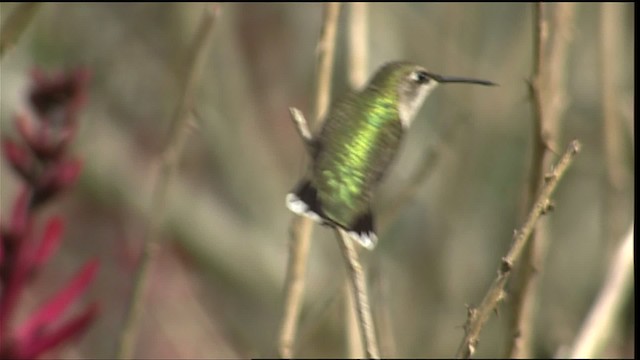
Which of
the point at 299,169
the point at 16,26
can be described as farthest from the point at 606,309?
the point at 299,169

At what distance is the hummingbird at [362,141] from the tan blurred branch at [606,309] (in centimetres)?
35

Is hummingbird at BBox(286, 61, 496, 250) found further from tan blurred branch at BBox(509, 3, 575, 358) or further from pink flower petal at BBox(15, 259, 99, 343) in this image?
pink flower petal at BBox(15, 259, 99, 343)

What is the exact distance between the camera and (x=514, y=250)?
28.0 inches

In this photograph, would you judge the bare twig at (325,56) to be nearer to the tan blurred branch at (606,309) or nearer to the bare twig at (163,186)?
the bare twig at (163,186)

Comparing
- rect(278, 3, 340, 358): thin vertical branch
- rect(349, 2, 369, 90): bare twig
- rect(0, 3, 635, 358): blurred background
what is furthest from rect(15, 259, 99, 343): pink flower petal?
rect(0, 3, 635, 358): blurred background

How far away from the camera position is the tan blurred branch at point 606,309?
0.98 meters

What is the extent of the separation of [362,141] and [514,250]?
0.12 metres

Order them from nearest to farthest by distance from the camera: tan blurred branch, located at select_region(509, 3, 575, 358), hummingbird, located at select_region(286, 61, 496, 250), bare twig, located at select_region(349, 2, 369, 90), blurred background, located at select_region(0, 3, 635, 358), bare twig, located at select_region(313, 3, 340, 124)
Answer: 1. hummingbird, located at select_region(286, 61, 496, 250)
2. tan blurred branch, located at select_region(509, 3, 575, 358)
3. bare twig, located at select_region(313, 3, 340, 124)
4. bare twig, located at select_region(349, 2, 369, 90)
5. blurred background, located at select_region(0, 3, 635, 358)

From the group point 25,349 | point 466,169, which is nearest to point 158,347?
point 466,169

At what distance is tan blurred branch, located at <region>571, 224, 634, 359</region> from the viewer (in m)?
0.98

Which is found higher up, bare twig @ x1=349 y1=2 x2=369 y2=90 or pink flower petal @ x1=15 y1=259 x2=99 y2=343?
bare twig @ x1=349 y1=2 x2=369 y2=90

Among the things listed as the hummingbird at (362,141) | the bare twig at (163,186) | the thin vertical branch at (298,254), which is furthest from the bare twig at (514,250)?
the bare twig at (163,186)

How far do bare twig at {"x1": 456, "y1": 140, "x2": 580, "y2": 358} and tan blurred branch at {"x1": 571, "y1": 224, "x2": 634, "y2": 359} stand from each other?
26 centimetres

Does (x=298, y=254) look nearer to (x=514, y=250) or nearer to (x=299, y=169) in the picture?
(x=514, y=250)
